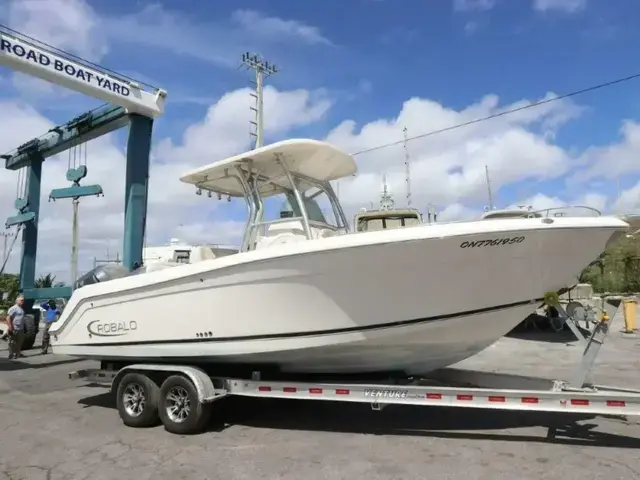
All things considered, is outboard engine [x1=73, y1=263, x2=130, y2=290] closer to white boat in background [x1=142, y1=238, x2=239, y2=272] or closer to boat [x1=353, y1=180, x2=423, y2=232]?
white boat in background [x1=142, y1=238, x2=239, y2=272]

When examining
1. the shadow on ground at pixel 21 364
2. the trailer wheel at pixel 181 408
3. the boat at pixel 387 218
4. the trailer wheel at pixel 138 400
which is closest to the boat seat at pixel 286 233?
the trailer wheel at pixel 181 408

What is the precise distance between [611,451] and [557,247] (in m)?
1.91

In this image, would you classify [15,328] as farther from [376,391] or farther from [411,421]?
[376,391]

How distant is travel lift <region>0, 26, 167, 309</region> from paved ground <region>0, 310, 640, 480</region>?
5.78m

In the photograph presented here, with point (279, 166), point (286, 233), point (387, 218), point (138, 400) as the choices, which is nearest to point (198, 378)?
point (138, 400)

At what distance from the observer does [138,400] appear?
6.23 metres

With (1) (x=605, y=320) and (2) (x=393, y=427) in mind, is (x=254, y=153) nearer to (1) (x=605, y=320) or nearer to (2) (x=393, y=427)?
(2) (x=393, y=427)

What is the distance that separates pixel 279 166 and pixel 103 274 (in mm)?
2779

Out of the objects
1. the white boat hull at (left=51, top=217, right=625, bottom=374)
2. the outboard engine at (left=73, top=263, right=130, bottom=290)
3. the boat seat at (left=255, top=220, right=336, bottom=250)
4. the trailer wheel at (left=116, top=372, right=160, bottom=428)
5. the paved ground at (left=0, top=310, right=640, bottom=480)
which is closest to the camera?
the paved ground at (left=0, top=310, right=640, bottom=480)

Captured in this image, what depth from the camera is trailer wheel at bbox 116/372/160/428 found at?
6.08 m

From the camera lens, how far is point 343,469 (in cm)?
451

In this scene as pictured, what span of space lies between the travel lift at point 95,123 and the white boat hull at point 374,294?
6.45m

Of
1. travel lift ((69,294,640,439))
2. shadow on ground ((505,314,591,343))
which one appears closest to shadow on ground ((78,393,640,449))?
travel lift ((69,294,640,439))

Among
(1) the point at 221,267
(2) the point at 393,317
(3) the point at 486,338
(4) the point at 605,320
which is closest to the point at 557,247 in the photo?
(4) the point at 605,320
